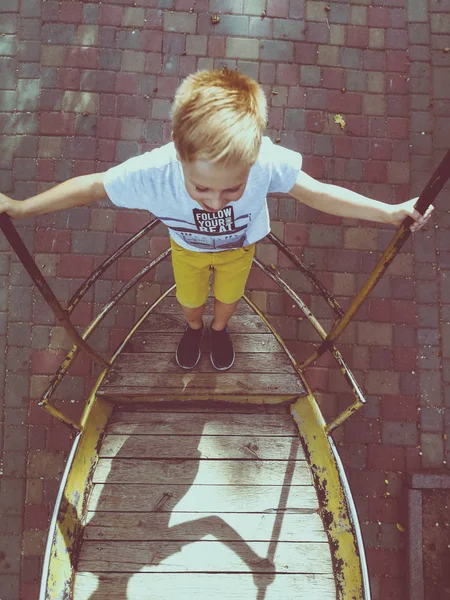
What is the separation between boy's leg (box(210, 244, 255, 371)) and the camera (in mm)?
2564

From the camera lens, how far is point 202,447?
309cm

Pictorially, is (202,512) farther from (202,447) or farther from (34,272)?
(34,272)

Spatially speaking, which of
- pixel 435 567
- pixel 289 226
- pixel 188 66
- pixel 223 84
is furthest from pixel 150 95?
pixel 435 567

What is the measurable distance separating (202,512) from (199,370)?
84 centimetres

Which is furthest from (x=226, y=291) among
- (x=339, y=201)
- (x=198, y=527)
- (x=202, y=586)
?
(x=202, y=586)

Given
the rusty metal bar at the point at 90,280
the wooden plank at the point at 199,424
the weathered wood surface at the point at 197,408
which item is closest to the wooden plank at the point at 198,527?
the wooden plank at the point at 199,424

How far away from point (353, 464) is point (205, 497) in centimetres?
144

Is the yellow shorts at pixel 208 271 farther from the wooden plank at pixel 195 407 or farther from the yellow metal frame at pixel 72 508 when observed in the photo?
the yellow metal frame at pixel 72 508

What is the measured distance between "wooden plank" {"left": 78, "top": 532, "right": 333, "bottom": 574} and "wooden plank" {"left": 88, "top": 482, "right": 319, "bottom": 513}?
7.1 inches

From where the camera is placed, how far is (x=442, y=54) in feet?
15.0

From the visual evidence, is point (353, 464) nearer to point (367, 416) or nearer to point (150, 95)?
point (367, 416)

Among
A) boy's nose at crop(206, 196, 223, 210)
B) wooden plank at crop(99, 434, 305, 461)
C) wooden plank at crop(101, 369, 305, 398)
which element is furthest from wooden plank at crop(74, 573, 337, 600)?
boy's nose at crop(206, 196, 223, 210)

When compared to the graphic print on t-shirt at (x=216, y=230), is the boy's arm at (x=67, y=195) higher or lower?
higher

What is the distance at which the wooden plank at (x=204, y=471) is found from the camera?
3010 millimetres
